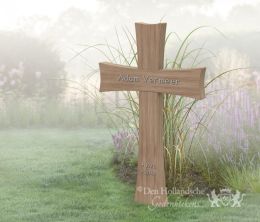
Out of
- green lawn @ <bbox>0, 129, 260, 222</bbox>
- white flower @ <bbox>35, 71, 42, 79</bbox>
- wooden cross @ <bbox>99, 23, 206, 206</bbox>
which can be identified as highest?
white flower @ <bbox>35, 71, 42, 79</bbox>

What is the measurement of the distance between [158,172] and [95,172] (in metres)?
1.44

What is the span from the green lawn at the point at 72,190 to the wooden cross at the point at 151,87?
0.86ft

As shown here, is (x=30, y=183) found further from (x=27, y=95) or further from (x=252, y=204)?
(x=27, y=95)

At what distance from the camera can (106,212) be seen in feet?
21.4

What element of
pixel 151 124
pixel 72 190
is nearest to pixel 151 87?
pixel 151 124

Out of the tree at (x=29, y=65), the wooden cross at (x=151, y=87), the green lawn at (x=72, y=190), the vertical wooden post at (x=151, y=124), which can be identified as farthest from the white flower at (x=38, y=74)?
the vertical wooden post at (x=151, y=124)

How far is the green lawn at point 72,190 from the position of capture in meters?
6.38

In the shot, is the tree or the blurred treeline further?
the tree

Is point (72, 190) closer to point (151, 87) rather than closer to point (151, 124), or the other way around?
point (151, 124)

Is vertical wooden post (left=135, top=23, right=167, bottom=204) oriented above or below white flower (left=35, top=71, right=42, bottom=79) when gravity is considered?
below

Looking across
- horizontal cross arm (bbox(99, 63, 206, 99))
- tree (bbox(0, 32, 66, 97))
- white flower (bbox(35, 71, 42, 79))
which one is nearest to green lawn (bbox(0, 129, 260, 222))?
horizontal cross arm (bbox(99, 63, 206, 99))

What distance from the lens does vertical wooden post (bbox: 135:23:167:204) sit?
20.9ft

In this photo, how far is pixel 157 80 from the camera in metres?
6.40

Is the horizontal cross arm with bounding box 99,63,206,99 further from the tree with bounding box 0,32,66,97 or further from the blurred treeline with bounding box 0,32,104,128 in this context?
the tree with bounding box 0,32,66,97
